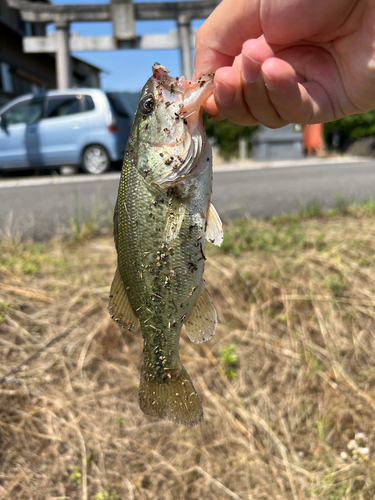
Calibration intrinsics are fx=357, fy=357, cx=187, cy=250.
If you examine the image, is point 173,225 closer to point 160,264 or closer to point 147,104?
point 160,264

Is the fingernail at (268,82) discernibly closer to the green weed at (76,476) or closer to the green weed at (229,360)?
the green weed at (229,360)

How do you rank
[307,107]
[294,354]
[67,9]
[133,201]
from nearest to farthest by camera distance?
[133,201]
[307,107]
[294,354]
[67,9]

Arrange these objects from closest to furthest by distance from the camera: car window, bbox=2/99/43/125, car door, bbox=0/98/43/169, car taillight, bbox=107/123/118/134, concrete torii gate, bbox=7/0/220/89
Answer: car taillight, bbox=107/123/118/134
car door, bbox=0/98/43/169
car window, bbox=2/99/43/125
concrete torii gate, bbox=7/0/220/89

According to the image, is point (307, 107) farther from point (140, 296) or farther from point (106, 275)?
point (106, 275)

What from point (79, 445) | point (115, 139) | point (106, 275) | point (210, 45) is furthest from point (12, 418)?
point (115, 139)

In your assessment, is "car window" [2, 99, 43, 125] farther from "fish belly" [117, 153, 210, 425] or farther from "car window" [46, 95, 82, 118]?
"fish belly" [117, 153, 210, 425]

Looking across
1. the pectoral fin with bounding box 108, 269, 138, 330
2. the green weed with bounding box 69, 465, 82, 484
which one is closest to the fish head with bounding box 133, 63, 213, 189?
the pectoral fin with bounding box 108, 269, 138, 330
